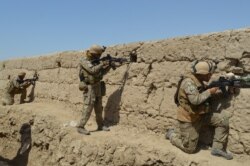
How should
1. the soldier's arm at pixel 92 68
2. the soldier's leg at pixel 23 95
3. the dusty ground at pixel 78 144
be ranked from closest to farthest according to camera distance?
the dusty ground at pixel 78 144 → the soldier's arm at pixel 92 68 → the soldier's leg at pixel 23 95

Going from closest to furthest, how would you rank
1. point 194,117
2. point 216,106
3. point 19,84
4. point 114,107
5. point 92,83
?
point 194,117, point 216,106, point 92,83, point 114,107, point 19,84

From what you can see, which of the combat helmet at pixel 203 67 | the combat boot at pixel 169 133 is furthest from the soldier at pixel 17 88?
the combat helmet at pixel 203 67

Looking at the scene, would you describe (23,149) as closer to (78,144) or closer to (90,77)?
(78,144)

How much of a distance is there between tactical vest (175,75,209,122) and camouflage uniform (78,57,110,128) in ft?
6.08

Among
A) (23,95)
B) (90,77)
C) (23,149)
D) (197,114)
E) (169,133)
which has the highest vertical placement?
(90,77)

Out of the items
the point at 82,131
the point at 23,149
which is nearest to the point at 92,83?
the point at 82,131

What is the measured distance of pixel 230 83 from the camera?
14.8 feet

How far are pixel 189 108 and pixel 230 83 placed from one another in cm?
62

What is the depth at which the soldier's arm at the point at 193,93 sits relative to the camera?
4.56 m

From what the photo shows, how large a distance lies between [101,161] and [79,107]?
94.1 inches

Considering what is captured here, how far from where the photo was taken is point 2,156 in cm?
888

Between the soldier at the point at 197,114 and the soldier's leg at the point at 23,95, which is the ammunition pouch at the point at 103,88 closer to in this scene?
the soldier at the point at 197,114

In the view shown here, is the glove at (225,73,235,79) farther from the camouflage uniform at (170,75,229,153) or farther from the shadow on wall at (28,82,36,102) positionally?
the shadow on wall at (28,82,36,102)

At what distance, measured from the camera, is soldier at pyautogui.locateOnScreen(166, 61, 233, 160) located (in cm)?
461
